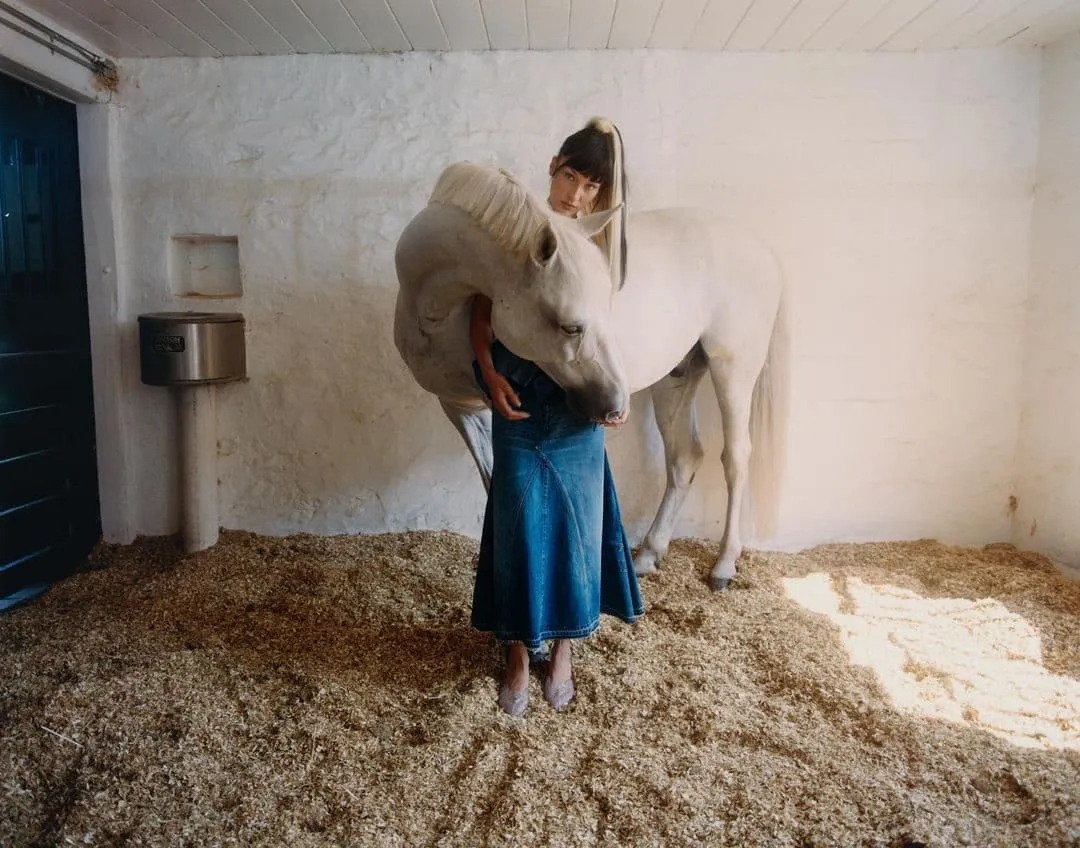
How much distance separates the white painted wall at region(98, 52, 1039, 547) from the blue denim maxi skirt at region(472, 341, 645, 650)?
1.25 metres

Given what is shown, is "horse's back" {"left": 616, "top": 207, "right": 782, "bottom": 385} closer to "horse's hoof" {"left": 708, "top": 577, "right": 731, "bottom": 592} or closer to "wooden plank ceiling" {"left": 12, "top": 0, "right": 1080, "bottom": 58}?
"wooden plank ceiling" {"left": 12, "top": 0, "right": 1080, "bottom": 58}

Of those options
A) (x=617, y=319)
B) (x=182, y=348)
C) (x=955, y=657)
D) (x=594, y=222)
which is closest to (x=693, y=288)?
(x=617, y=319)

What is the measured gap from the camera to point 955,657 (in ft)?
6.68

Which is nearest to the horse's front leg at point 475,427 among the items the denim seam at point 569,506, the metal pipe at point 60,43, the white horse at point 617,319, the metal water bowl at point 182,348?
the white horse at point 617,319

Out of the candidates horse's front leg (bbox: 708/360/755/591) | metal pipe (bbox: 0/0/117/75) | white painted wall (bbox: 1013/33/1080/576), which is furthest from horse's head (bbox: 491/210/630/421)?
white painted wall (bbox: 1013/33/1080/576)

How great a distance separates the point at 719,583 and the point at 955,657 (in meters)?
0.77

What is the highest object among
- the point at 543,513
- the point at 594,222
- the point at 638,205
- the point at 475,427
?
the point at 638,205

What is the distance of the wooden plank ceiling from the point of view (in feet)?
7.47

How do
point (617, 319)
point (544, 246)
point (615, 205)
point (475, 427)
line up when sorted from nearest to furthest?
1. point (544, 246)
2. point (615, 205)
3. point (617, 319)
4. point (475, 427)

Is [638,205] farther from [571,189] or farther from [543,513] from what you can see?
[543,513]

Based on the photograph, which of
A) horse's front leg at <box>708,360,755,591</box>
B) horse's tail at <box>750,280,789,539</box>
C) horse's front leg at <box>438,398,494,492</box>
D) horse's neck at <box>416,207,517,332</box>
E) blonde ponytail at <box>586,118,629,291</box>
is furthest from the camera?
horse's tail at <box>750,280,789,539</box>

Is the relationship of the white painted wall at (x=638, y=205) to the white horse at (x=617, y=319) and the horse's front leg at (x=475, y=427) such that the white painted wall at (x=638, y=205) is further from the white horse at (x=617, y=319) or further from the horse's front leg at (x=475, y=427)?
the horse's front leg at (x=475, y=427)

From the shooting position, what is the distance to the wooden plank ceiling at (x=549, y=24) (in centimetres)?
228

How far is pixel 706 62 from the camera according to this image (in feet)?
8.77
